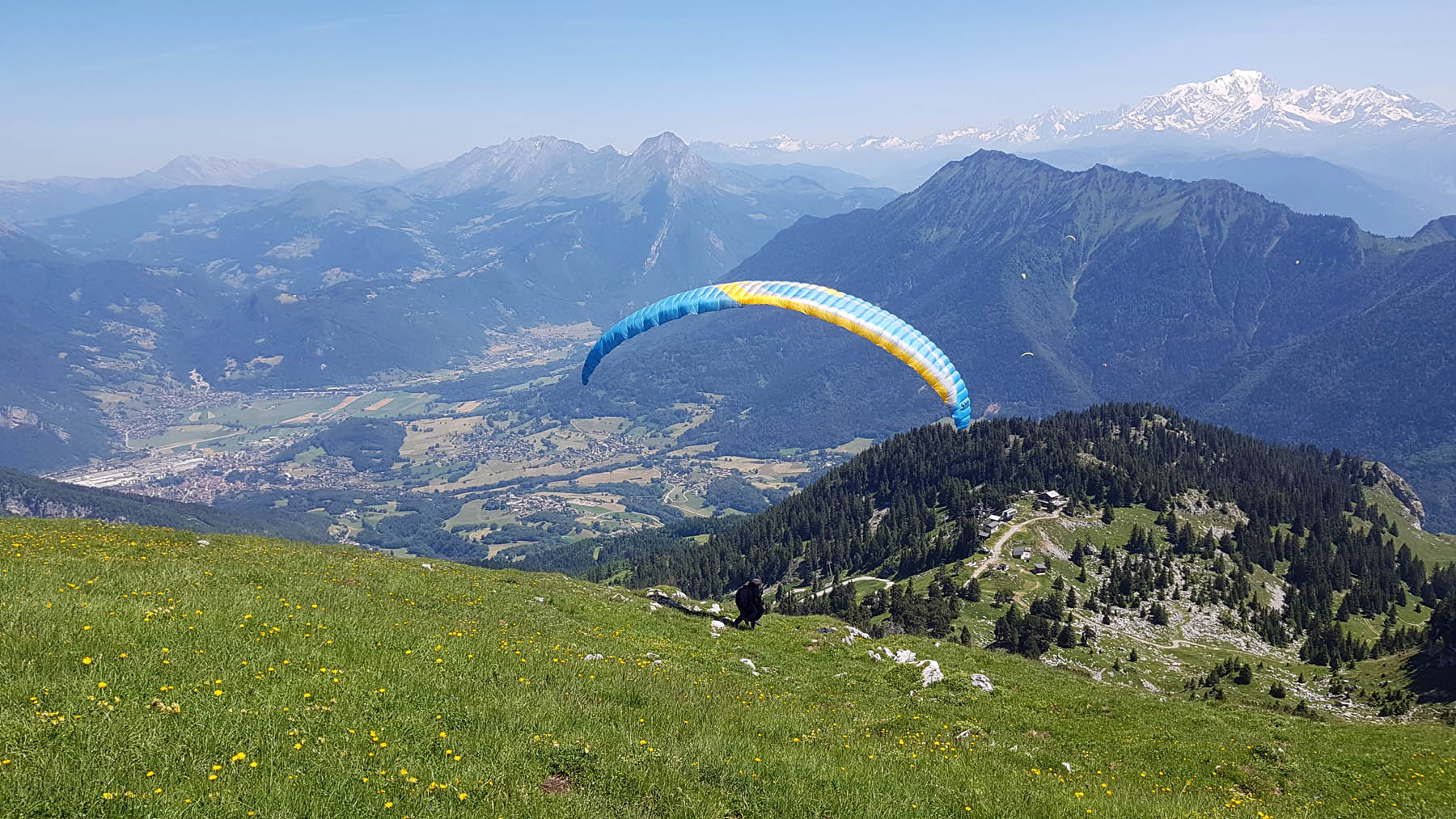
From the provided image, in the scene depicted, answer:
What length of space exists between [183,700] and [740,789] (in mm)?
9663

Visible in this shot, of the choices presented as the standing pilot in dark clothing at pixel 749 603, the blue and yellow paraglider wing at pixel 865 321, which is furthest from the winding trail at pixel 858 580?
the standing pilot in dark clothing at pixel 749 603

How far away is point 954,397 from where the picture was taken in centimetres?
4209

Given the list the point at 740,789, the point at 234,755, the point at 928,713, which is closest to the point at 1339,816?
the point at 928,713

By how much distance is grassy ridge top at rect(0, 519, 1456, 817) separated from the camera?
11.5 m

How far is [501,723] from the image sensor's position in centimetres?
1455

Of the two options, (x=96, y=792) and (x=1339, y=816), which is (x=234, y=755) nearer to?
(x=96, y=792)

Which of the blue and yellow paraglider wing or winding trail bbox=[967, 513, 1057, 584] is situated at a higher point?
the blue and yellow paraglider wing

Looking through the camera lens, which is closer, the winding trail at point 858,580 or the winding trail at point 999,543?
the winding trail at point 999,543

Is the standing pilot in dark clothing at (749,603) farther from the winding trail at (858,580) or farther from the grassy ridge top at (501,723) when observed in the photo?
the winding trail at (858,580)

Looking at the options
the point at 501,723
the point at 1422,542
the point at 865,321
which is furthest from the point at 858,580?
the point at 1422,542

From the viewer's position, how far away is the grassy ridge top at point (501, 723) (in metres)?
11.5

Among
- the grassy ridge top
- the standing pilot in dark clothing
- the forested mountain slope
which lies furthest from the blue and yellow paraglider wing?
the forested mountain slope

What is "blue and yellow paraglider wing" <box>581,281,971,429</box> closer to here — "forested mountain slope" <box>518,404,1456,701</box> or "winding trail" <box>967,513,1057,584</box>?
"forested mountain slope" <box>518,404,1456,701</box>

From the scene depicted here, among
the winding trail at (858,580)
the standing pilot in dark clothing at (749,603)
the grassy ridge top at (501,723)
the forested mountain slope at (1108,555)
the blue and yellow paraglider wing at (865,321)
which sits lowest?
the winding trail at (858,580)
